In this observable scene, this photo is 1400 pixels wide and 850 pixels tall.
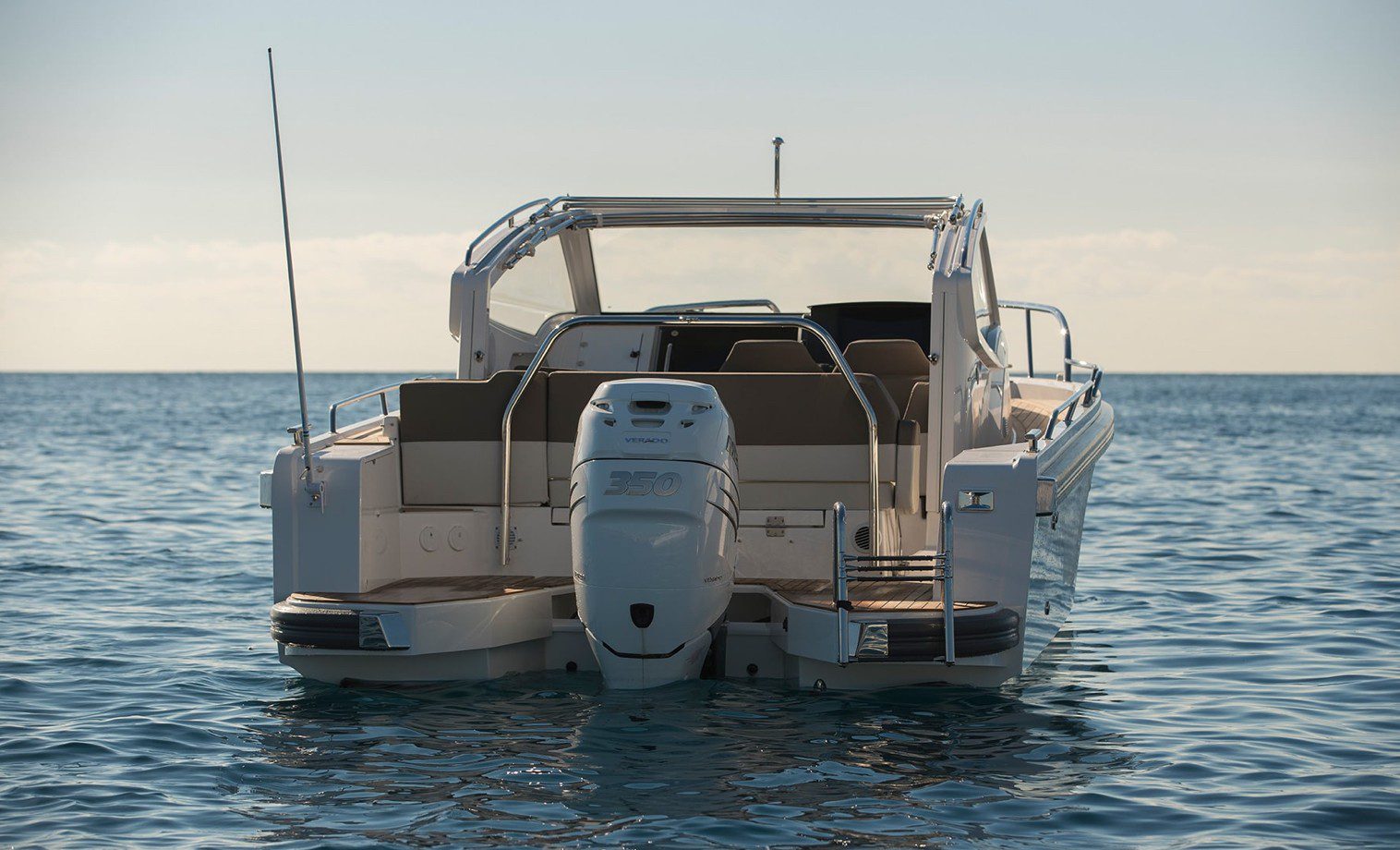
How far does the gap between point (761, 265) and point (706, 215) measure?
0.65m

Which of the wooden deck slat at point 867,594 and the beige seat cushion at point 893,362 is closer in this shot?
the wooden deck slat at point 867,594

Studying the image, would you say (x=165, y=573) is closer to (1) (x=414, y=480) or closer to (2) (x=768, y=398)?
(1) (x=414, y=480)

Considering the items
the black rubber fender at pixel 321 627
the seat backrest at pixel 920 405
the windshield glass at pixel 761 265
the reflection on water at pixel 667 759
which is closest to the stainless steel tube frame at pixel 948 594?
the reflection on water at pixel 667 759

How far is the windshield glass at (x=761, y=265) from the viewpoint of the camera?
8125mm

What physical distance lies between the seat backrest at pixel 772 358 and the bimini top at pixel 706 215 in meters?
1.10

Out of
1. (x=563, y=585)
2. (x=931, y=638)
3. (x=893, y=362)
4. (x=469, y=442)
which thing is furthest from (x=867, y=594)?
(x=469, y=442)

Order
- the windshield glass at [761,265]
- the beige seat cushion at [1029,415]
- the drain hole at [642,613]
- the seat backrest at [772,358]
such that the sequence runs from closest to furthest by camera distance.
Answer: the drain hole at [642,613], the seat backrest at [772,358], the windshield glass at [761,265], the beige seat cushion at [1029,415]

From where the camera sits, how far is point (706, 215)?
8039 millimetres

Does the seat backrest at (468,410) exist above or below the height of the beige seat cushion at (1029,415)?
above

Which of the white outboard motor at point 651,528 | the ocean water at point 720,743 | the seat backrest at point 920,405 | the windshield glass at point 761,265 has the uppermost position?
the windshield glass at point 761,265

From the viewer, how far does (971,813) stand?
4746 millimetres

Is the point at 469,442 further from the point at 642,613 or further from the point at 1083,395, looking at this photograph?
the point at 1083,395

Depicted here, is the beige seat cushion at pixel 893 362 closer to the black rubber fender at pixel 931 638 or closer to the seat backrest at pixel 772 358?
the seat backrest at pixel 772 358

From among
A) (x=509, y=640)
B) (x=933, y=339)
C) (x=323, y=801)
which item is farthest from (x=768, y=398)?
(x=323, y=801)
